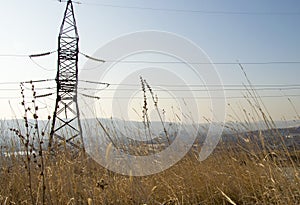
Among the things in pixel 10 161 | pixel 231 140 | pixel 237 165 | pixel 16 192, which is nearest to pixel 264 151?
pixel 237 165

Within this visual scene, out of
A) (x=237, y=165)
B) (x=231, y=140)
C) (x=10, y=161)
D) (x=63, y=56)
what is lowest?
(x=237, y=165)

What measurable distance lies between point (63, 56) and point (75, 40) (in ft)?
2.22

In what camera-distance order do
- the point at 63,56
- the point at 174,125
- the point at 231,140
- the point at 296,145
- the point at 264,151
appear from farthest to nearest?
1. the point at 63,56
2. the point at 231,140
3. the point at 174,125
4. the point at 296,145
5. the point at 264,151

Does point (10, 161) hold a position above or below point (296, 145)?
above

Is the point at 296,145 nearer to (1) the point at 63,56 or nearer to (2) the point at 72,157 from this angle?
(2) the point at 72,157

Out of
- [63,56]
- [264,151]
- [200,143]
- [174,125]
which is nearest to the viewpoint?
[264,151]

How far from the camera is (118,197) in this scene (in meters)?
2.46

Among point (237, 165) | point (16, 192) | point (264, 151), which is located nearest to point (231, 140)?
point (237, 165)

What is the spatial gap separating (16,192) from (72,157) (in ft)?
1.79

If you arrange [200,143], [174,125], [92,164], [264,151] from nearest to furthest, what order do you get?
[92,164] → [264,151] → [174,125] → [200,143]

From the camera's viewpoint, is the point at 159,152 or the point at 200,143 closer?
the point at 159,152

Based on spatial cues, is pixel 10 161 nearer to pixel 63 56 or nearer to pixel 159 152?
pixel 159 152

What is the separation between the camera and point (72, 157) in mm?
2846

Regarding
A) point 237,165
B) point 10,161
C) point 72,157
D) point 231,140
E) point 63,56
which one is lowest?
point 237,165
